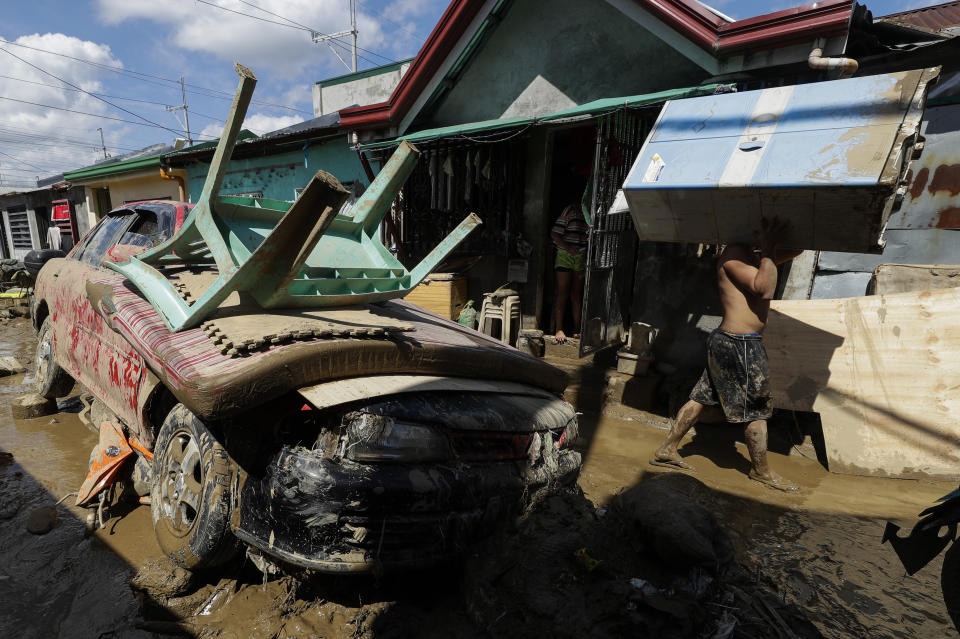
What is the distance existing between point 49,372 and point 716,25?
6603mm

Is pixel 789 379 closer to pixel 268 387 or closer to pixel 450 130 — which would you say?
pixel 268 387

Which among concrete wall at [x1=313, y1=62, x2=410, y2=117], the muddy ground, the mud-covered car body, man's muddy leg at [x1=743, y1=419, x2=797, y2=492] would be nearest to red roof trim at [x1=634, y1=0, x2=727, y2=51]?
man's muddy leg at [x1=743, y1=419, x2=797, y2=492]

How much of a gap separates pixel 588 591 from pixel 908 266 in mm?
4278

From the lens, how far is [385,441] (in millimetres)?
1659

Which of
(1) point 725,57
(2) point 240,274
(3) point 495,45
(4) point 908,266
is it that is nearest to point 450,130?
(3) point 495,45

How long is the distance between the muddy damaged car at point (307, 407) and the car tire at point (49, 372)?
1.73 meters

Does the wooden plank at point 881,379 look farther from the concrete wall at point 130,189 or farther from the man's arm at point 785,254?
the concrete wall at point 130,189

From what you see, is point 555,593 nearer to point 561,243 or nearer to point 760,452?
point 760,452

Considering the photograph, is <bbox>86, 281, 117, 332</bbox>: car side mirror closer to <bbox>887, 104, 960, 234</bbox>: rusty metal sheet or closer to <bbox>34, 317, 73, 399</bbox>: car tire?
<bbox>34, 317, 73, 399</bbox>: car tire

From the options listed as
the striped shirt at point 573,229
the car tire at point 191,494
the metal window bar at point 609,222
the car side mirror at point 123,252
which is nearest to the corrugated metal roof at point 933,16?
the metal window bar at point 609,222

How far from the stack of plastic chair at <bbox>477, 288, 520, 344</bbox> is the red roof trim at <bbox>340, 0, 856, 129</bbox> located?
10.4ft

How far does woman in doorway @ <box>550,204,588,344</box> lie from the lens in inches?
229

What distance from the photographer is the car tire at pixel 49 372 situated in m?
3.98

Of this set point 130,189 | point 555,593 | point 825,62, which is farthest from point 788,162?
point 130,189
